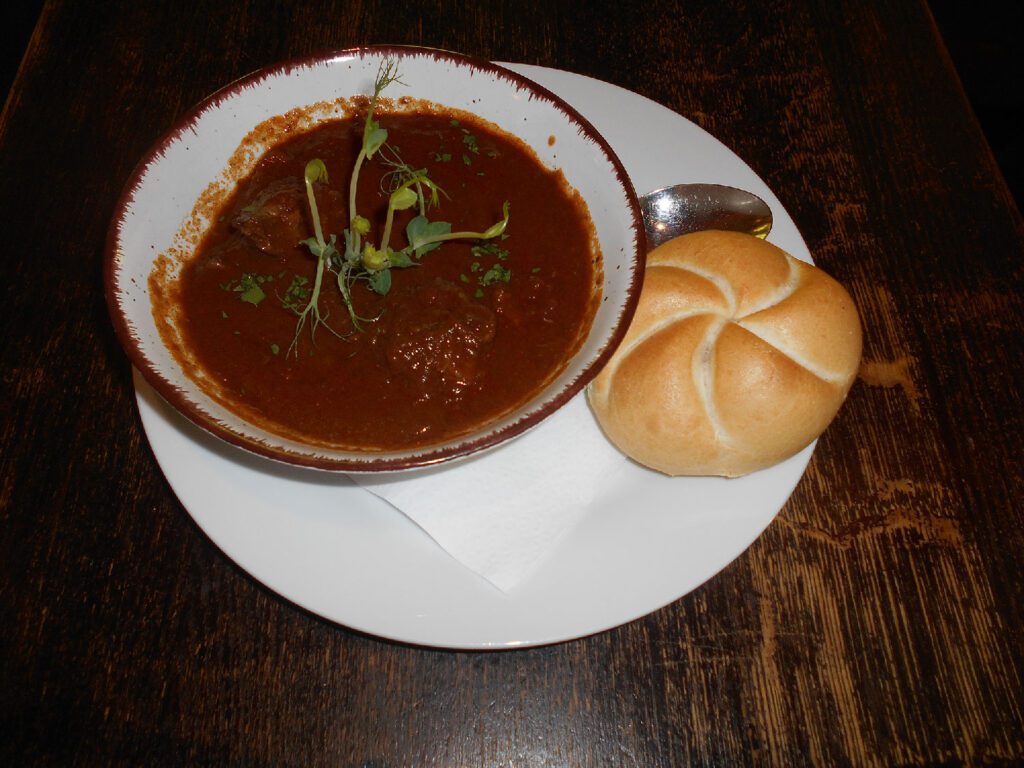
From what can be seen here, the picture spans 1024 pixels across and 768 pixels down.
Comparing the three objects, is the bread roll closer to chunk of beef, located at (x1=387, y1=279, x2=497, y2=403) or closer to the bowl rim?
the bowl rim

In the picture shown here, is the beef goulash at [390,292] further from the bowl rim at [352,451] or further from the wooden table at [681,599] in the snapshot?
the wooden table at [681,599]

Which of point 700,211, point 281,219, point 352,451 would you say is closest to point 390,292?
point 281,219

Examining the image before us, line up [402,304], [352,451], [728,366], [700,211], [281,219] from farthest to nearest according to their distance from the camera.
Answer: [700,211] → [281,219] → [402,304] → [728,366] → [352,451]

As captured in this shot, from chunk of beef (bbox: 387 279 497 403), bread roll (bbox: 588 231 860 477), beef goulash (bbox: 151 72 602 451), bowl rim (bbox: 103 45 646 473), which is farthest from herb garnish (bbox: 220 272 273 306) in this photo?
bread roll (bbox: 588 231 860 477)

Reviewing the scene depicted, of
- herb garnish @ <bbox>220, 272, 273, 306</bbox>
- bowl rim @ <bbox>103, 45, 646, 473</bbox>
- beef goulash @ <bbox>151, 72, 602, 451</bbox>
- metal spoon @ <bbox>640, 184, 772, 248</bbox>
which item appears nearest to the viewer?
bowl rim @ <bbox>103, 45, 646, 473</bbox>

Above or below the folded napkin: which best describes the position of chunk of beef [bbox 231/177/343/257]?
above

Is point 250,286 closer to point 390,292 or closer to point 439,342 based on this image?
point 390,292

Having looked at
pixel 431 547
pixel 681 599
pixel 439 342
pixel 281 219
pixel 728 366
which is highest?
pixel 281 219
